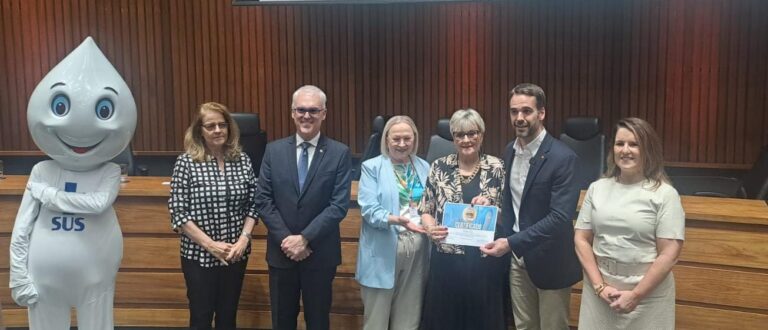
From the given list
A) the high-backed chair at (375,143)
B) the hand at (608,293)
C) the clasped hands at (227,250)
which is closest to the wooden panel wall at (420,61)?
the high-backed chair at (375,143)

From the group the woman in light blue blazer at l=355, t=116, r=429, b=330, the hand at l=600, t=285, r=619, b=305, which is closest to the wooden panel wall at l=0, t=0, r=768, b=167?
the woman in light blue blazer at l=355, t=116, r=429, b=330

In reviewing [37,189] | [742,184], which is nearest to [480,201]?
[37,189]

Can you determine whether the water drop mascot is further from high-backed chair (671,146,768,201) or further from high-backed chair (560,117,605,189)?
high-backed chair (671,146,768,201)

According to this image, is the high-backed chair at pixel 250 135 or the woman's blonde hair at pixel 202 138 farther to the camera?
the high-backed chair at pixel 250 135

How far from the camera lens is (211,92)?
6523 millimetres

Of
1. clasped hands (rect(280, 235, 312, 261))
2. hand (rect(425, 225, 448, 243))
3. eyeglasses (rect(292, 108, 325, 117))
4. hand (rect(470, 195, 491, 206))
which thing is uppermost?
eyeglasses (rect(292, 108, 325, 117))

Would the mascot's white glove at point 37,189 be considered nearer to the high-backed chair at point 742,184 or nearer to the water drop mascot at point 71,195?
the water drop mascot at point 71,195

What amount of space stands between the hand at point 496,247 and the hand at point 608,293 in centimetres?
39

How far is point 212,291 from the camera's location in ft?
8.67

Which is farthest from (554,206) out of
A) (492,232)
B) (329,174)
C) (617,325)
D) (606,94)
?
(606,94)

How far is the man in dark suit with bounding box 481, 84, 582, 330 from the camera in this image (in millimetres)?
2355

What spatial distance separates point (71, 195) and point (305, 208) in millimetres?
893

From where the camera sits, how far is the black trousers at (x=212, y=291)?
261cm

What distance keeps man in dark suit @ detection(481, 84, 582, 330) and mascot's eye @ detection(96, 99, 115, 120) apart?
59.7 inches
